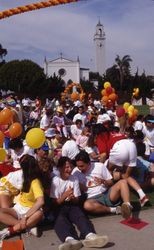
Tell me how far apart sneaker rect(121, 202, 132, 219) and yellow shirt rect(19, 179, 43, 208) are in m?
1.15

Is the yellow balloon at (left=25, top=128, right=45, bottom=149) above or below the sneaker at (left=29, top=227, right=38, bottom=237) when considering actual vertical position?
above

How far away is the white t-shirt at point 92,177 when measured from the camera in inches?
252

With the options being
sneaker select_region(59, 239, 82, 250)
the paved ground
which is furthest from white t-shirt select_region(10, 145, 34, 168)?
sneaker select_region(59, 239, 82, 250)

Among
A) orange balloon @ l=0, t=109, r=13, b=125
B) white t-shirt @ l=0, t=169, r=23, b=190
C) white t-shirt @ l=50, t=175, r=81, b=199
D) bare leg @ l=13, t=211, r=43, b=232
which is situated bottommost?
bare leg @ l=13, t=211, r=43, b=232

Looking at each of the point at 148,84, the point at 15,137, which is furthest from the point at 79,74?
the point at 15,137

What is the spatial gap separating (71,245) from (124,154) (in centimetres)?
248

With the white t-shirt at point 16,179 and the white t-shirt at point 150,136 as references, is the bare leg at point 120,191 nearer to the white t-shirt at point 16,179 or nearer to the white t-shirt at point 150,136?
the white t-shirt at point 16,179

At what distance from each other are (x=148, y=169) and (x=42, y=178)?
2.69 m

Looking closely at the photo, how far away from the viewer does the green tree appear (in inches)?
2734

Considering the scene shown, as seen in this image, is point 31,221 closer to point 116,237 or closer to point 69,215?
point 69,215

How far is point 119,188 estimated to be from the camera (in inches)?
248

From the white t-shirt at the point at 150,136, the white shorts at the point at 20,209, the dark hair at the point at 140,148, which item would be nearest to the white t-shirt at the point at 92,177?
the white shorts at the point at 20,209

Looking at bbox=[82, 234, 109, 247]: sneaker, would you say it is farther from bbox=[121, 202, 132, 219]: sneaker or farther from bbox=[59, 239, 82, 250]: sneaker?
bbox=[121, 202, 132, 219]: sneaker

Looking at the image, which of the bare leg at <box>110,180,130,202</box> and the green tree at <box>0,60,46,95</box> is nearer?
the bare leg at <box>110,180,130,202</box>
